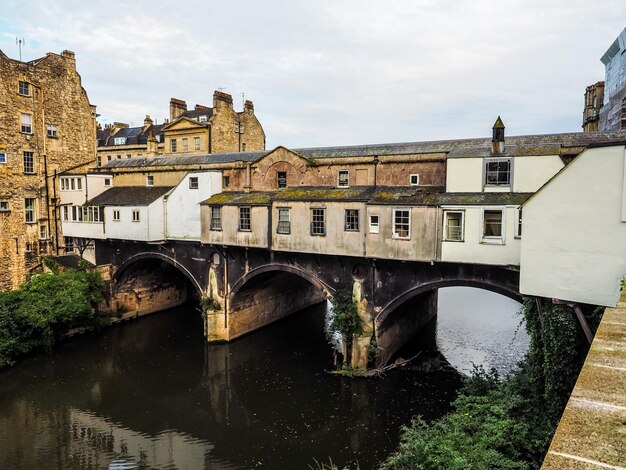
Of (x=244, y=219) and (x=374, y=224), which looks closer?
(x=374, y=224)

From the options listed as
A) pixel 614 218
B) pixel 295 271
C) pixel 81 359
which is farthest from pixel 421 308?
pixel 81 359

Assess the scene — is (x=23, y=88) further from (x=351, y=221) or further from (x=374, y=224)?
(x=374, y=224)

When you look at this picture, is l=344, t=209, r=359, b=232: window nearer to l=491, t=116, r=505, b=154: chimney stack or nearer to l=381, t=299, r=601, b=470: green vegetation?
l=491, t=116, r=505, b=154: chimney stack

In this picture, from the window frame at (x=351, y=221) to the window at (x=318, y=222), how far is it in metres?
1.24

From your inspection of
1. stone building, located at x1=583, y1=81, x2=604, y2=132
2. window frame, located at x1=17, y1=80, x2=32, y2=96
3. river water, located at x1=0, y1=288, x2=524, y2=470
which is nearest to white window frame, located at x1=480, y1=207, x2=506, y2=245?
river water, located at x1=0, y1=288, x2=524, y2=470

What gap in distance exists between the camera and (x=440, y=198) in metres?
19.7

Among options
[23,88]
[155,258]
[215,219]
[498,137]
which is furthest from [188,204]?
[498,137]

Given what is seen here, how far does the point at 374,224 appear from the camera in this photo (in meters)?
21.1

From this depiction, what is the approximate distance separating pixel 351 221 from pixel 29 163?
2571 centimetres

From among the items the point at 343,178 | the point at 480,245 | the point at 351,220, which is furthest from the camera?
the point at 343,178

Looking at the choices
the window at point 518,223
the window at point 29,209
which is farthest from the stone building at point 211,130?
the window at point 518,223

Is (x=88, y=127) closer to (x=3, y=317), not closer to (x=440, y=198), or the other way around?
(x=3, y=317)

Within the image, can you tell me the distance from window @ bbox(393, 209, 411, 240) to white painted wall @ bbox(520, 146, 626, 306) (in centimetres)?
616

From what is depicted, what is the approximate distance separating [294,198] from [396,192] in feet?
17.6
